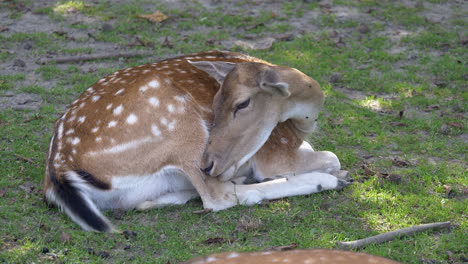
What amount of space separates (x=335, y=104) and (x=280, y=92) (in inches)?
76.6

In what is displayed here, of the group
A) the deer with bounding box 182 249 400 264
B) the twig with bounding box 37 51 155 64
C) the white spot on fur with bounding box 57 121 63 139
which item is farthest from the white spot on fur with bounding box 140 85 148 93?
the twig with bounding box 37 51 155 64

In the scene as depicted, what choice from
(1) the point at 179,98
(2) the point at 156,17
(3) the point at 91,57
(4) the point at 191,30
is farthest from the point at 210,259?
(2) the point at 156,17

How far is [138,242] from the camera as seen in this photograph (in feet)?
15.2

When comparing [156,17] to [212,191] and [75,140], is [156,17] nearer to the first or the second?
[75,140]

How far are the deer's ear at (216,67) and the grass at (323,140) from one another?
1.02m

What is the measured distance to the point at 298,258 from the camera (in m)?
2.86

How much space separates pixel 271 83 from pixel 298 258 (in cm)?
244

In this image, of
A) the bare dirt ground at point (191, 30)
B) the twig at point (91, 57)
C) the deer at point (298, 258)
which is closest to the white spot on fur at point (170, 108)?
the deer at point (298, 258)

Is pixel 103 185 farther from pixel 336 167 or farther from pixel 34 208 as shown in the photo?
pixel 336 167

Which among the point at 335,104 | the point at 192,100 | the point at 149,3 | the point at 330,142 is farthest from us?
the point at 149,3

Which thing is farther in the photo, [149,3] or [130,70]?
[149,3]

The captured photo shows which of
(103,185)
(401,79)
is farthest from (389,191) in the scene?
(401,79)

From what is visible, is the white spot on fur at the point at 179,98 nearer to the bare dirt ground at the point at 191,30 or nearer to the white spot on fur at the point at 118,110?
the white spot on fur at the point at 118,110

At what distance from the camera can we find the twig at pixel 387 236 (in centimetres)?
440
